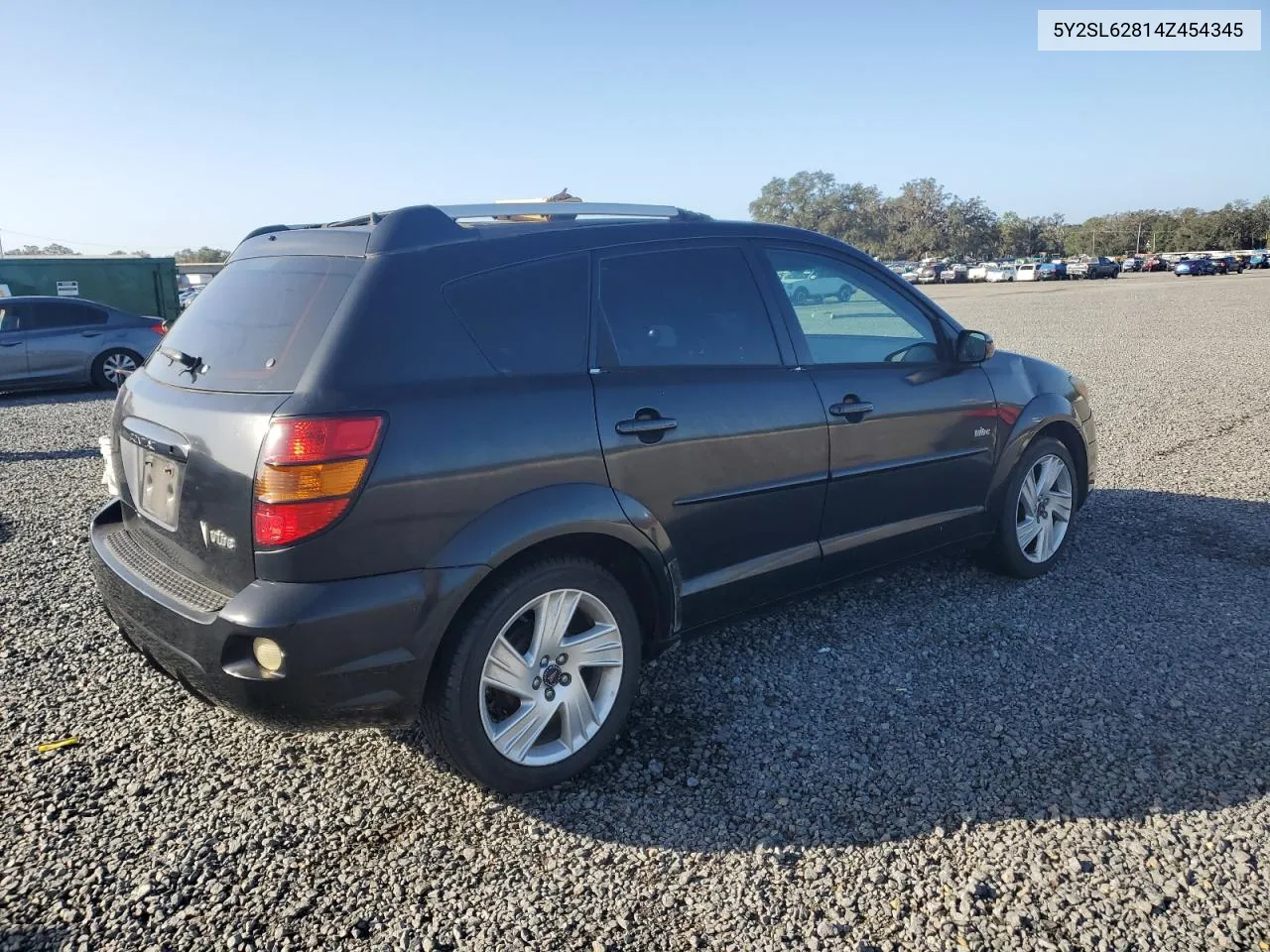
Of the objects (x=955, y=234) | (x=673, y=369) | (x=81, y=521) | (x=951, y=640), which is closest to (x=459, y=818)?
(x=673, y=369)

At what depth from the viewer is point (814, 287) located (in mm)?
4098

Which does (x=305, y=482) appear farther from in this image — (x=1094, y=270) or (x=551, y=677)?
(x=1094, y=270)

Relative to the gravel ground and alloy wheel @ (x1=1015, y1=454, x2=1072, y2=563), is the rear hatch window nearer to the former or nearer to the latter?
the gravel ground

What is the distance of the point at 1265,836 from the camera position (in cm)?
266

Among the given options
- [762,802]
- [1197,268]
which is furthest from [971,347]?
[1197,268]

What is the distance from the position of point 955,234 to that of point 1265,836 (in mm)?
132809

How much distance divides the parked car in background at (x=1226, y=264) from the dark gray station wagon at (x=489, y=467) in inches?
2807

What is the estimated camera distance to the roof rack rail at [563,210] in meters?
3.23

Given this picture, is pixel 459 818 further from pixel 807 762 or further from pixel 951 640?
pixel 951 640

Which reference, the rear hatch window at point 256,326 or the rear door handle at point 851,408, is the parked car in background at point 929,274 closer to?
the rear door handle at point 851,408

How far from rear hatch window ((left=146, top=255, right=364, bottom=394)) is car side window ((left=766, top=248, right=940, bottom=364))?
6.34ft

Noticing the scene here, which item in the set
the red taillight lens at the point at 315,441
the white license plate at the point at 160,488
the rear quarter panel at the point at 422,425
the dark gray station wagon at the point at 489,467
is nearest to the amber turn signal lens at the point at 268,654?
the dark gray station wagon at the point at 489,467

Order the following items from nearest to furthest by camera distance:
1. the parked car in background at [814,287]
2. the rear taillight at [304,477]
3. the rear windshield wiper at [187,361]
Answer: the rear taillight at [304,477] → the rear windshield wiper at [187,361] → the parked car in background at [814,287]

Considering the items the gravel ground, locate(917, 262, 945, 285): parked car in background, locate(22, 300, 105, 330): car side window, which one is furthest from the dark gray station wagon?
locate(917, 262, 945, 285): parked car in background
